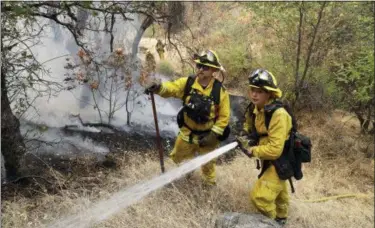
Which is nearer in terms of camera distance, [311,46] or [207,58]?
[207,58]

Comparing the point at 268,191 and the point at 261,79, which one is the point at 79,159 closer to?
the point at 268,191

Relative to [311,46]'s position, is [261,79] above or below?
above

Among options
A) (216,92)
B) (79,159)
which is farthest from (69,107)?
(216,92)

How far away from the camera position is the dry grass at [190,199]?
13.7 ft

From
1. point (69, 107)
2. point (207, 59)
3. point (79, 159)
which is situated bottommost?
point (79, 159)

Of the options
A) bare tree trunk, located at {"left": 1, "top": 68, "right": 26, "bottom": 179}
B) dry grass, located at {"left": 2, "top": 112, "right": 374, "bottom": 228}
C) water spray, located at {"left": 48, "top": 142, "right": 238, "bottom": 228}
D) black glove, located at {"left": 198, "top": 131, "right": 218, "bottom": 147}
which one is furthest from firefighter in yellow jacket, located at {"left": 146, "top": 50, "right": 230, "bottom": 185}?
bare tree trunk, located at {"left": 1, "top": 68, "right": 26, "bottom": 179}

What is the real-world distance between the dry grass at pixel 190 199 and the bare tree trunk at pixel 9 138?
0.50 m

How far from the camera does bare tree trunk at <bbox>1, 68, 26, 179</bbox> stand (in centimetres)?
502

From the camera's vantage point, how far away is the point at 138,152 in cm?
743

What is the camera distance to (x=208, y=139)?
4613 mm

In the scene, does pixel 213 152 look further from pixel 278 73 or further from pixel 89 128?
pixel 278 73

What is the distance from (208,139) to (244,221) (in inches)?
44.7

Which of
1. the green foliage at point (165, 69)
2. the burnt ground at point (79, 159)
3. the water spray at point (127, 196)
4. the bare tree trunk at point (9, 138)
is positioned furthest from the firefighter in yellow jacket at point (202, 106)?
the green foliage at point (165, 69)

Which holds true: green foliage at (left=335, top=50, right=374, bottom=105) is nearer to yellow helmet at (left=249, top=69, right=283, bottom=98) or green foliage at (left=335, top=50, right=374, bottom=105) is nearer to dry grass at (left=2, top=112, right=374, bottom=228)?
dry grass at (left=2, top=112, right=374, bottom=228)
